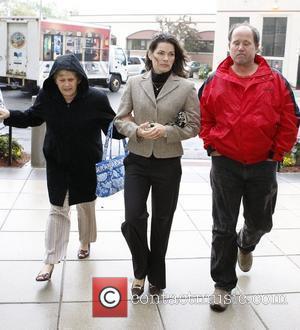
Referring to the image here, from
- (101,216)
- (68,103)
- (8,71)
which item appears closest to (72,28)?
(8,71)

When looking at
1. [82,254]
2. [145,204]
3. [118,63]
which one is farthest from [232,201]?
[118,63]

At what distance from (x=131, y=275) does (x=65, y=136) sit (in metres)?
1.26

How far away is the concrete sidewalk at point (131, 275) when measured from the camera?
3.32 meters

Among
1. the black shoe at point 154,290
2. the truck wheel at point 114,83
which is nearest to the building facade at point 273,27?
the truck wheel at point 114,83

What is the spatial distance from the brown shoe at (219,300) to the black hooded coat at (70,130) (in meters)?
1.28

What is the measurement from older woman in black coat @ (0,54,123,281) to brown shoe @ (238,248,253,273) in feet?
4.44

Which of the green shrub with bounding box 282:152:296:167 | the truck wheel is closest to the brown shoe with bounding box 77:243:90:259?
the green shrub with bounding box 282:152:296:167

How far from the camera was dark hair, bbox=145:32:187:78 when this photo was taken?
135 inches

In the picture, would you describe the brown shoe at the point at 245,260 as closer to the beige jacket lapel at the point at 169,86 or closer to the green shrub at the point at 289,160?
the beige jacket lapel at the point at 169,86

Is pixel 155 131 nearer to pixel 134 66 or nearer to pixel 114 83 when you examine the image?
pixel 114 83

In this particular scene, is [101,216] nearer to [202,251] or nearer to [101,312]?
[202,251]

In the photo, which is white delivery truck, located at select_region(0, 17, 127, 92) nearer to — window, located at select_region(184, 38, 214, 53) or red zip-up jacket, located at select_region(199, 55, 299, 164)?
red zip-up jacket, located at select_region(199, 55, 299, 164)

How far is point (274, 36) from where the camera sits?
44.8 meters

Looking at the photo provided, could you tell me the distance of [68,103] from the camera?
12.4 ft
